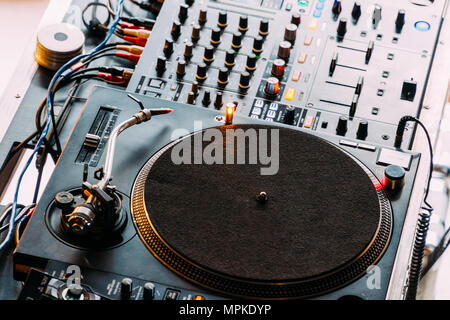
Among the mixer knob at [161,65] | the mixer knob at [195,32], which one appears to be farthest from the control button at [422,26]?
the mixer knob at [161,65]

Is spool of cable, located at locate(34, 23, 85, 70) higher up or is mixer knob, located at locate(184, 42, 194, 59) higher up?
mixer knob, located at locate(184, 42, 194, 59)

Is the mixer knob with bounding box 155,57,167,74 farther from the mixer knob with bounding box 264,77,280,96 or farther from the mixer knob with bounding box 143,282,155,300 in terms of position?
the mixer knob with bounding box 143,282,155,300

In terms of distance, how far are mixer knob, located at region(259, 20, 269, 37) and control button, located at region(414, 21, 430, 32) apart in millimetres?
429

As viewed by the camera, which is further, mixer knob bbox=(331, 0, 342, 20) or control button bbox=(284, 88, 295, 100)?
mixer knob bbox=(331, 0, 342, 20)

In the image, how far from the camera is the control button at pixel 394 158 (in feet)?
5.84

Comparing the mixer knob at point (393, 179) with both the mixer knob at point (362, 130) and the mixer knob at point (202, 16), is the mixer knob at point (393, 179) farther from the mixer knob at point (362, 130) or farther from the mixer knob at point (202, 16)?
the mixer knob at point (202, 16)

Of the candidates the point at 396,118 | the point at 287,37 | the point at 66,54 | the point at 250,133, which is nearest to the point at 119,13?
the point at 66,54

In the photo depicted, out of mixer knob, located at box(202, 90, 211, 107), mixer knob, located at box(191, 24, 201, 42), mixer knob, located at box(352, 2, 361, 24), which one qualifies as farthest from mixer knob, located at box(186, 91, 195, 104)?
mixer knob, located at box(352, 2, 361, 24)

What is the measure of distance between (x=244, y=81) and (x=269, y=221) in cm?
55

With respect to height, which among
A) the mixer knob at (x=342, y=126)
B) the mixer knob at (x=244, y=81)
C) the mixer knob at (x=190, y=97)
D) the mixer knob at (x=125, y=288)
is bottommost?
the mixer knob at (x=125, y=288)

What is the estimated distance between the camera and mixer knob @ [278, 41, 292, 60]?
211cm

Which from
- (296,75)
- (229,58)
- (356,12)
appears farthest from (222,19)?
(356,12)

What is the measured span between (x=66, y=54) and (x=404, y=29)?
37.6 inches

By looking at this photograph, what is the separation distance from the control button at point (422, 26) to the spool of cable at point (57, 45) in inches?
37.4
